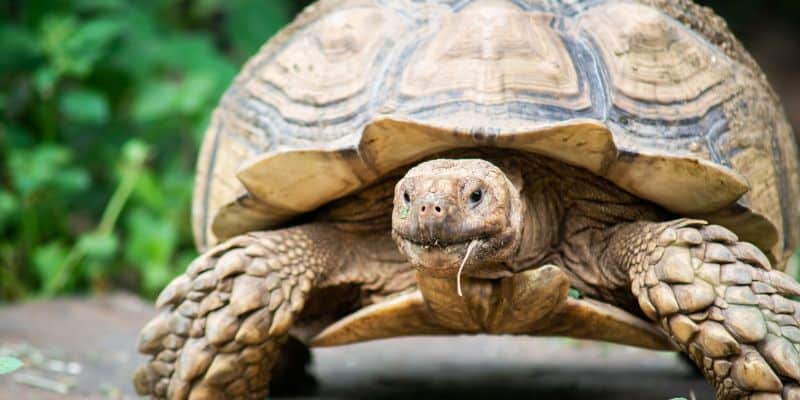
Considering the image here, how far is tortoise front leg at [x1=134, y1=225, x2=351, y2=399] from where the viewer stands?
11.2 feet

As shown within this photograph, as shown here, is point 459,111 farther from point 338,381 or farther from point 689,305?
point 338,381

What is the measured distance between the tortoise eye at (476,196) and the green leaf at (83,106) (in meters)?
4.84

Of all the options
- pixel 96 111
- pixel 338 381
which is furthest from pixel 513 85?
pixel 96 111

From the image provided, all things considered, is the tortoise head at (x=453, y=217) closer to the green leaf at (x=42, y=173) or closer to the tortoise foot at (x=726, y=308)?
the tortoise foot at (x=726, y=308)

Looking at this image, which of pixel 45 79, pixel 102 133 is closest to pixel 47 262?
pixel 45 79

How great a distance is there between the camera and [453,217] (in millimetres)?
2803

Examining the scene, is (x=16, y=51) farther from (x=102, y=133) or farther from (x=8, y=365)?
(x=8, y=365)

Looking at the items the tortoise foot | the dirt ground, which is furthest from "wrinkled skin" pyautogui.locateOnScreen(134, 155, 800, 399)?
the dirt ground

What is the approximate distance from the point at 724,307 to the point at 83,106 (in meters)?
5.23

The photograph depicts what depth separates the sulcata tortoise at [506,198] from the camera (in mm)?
3105

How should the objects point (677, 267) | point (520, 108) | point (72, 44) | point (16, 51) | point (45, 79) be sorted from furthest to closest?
point (16, 51)
point (72, 44)
point (45, 79)
point (520, 108)
point (677, 267)

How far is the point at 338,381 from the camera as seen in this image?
4.69m

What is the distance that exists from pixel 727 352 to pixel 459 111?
3.59ft

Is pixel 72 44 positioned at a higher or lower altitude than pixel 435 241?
higher
